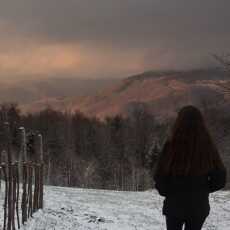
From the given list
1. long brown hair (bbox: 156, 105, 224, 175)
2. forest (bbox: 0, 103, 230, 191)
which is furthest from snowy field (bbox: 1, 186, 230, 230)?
forest (bbox: 0, 103, 230, 191)

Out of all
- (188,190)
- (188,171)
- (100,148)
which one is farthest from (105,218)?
(100,148)

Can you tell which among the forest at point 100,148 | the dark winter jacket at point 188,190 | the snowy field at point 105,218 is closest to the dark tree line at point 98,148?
the forest at point 100,148

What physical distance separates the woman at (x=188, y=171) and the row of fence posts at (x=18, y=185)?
5395 mm

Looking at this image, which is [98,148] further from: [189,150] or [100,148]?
[189,150]

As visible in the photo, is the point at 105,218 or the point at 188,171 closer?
the point at 188,171

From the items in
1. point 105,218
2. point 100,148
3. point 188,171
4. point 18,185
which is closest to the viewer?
point 188,171

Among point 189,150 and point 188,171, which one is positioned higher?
point 189,150

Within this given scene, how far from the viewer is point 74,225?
12.0 meters

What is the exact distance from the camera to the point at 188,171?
5.25 metres

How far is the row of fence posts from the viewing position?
10.4m

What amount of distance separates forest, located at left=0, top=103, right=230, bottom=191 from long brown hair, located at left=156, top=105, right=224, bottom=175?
63.5 meters

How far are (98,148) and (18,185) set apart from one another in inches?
3831

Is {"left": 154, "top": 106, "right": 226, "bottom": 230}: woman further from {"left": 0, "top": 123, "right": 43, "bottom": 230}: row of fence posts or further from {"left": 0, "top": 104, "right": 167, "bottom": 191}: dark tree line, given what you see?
{"left": 0, "top": 104, "right": 167, "bottom": 191}: dark tree line

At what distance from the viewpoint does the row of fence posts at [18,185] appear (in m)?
10.4
